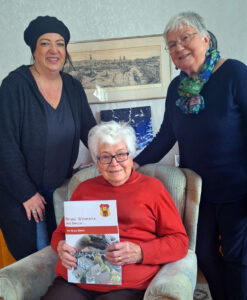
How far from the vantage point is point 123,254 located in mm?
1146

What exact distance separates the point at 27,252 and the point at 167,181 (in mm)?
899

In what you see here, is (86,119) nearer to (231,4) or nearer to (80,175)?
(80,175)

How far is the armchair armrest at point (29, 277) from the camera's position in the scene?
1190 mm

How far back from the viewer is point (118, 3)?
6.33 feet

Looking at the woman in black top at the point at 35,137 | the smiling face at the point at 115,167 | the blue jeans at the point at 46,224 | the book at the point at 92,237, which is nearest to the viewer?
the book at the point at 92,237

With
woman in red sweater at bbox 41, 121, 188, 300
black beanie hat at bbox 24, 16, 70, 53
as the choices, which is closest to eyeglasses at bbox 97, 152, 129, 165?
woman in red sweater at bbox 41, 121, 188, 300

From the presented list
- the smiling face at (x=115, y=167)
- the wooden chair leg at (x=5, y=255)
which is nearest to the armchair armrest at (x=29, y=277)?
the smiling face at (x=115, y=167)

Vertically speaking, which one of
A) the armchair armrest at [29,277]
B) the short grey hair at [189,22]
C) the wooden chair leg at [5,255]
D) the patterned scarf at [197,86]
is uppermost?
the short grey hair at [189,22]

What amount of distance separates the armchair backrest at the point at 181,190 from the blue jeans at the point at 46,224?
8 centimetres

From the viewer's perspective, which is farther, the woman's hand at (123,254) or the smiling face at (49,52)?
the smiling face at (49,52)

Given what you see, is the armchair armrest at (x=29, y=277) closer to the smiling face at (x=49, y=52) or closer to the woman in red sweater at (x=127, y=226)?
the woman in red sweater at (x=127, y=226)

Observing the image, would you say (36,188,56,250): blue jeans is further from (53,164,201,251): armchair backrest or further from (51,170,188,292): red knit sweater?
(51,170,188,292): red knit sweater

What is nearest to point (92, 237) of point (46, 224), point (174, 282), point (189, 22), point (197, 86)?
point (174, 282)

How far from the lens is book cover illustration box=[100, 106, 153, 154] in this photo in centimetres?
198
